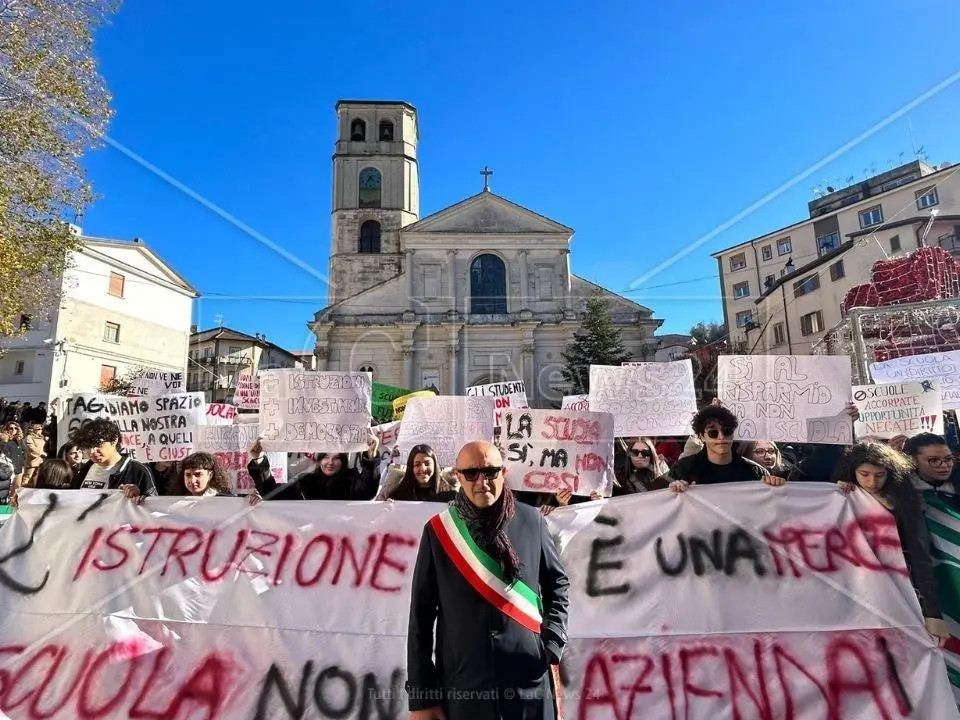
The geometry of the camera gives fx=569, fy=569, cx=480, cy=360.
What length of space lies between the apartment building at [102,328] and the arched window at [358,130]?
15883mm

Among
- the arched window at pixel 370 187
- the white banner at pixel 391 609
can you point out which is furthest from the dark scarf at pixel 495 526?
the arched window at pixel 370 187

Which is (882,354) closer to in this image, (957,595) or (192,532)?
(957,595)

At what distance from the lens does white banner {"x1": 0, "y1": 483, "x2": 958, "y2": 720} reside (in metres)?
3.05

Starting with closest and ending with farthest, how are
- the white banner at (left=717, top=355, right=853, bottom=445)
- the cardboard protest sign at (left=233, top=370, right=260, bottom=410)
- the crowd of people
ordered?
the crowd of people, the white banner at (left=717, top=355, right=853, bottom=445), the cardboard protest sign at (left=233, top=370, right=260, bottom=410)

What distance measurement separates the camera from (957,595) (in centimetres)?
326

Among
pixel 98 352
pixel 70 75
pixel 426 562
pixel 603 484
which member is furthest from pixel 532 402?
pixel 426 562

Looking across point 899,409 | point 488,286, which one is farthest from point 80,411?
point 488,286

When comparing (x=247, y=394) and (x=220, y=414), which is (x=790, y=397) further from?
(x=220, y=414)

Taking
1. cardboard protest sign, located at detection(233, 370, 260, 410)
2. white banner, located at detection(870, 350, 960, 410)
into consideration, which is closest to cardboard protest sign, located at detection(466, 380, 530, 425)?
cardboard protest sign, located at detection(233, 370, 260, 410)

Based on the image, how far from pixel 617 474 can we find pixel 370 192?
122 feet

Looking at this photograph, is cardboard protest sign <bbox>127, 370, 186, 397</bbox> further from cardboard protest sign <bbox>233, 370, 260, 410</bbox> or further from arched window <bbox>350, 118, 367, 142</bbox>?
arched window <bbox>350, 118, 367, 142</bbox>

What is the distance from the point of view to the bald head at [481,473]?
2.26m

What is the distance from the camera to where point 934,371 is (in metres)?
6.42

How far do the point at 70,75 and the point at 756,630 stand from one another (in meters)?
12.9
